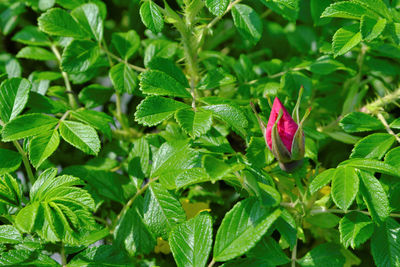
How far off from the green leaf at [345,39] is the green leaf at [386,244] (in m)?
0.46

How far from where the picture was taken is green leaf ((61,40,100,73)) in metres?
1.42

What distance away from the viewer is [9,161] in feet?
4.11

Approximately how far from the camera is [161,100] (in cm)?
119

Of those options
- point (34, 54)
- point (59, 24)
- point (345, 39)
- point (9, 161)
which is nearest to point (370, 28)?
point (345, 39)

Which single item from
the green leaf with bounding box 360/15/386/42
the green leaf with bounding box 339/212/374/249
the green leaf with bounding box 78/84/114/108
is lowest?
the green leaf with bounding box 339/212/374/249

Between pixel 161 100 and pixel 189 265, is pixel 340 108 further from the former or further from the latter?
pixel 189 265

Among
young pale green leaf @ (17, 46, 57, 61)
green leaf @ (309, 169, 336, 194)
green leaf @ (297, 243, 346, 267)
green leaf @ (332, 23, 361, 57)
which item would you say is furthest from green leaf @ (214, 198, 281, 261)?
young pale green leaf @ (17, 46, 57, 61)

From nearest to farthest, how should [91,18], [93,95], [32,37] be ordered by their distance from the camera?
[91,18], [93,95], [32,37]

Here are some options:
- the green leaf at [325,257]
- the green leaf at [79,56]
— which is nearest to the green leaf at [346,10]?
the green leaf at [325,257]

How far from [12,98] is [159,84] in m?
0.44

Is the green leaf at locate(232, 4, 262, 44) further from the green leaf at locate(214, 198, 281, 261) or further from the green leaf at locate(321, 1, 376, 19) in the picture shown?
the green leaf at locate(214, 198, 281, 261)

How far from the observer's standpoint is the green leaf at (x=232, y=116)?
45.3 inches

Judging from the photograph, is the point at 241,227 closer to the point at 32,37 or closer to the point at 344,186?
the point at 344,186

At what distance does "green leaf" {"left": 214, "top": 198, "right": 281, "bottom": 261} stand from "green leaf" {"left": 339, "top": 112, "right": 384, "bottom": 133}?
450mm
